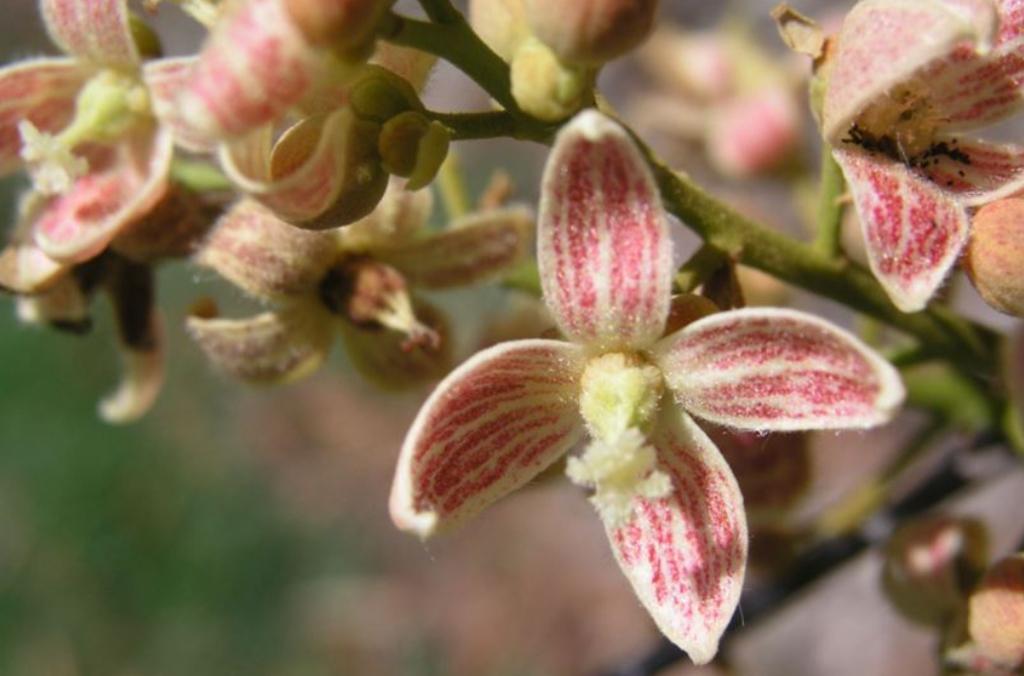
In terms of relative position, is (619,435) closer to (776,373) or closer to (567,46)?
(776,373)

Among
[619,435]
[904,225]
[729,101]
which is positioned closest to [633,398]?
[619,435]

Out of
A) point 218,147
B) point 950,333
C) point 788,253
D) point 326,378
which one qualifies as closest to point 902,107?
point 788,253

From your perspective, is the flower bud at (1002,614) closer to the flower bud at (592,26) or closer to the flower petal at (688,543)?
the flower petal at (688,543)

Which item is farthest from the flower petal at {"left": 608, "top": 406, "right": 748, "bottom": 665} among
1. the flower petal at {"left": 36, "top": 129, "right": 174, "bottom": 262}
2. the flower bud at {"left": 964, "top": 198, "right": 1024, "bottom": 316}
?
the flower petal at {"left": 36, "top": 129, "right": 174, "bottom": 262}

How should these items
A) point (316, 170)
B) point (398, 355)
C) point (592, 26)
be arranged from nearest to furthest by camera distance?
point (592, 26) → point (316, 170) → point (398, 355)

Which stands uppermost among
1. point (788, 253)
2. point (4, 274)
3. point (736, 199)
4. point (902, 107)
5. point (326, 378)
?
point (902, 107)

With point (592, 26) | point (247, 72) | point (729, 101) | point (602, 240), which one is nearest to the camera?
point (247, 72)

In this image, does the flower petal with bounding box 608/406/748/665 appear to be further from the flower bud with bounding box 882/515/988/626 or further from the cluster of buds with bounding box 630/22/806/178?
the cluster of buds with bounding box 630/22/806/178

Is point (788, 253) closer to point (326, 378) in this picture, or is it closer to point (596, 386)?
point (596, 386)

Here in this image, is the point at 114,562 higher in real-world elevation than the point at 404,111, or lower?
lower
